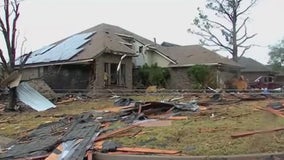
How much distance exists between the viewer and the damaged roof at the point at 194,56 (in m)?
36.5

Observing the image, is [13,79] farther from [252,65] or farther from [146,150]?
[252,65]

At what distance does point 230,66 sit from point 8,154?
32.8 m

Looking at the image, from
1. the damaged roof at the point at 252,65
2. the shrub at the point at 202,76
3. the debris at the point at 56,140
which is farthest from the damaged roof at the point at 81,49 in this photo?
the damaged roof at the point at 252,65

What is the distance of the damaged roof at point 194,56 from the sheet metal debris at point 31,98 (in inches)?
757

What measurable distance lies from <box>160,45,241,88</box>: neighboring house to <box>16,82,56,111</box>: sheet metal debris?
59.9 feet

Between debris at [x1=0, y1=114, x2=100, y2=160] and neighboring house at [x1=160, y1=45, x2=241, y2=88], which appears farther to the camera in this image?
neighboring house at [x1=160, y1=45, x2=241, y2=88]

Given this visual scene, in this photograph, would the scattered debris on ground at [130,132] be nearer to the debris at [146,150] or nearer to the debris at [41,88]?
the debris at [146,150]

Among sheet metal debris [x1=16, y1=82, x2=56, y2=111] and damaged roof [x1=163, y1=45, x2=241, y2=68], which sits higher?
damaged roof [x1=163, y1=45, x2=241, y2=68]

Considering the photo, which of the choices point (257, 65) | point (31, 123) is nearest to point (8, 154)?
point (31, 123)

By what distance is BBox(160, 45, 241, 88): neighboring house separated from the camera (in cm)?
3578

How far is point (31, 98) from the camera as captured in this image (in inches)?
720

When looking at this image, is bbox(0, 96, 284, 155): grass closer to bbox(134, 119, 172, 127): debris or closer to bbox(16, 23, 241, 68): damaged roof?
bbox(134, 119, 172, 127): debris

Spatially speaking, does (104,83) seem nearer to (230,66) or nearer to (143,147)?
(230,66)

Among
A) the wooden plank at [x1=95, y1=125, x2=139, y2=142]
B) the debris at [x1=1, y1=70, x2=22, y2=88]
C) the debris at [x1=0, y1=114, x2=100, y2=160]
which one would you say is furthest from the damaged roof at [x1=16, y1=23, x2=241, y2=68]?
the wooden plank at [x1=95, y1=125, x2=139, y2=142]
